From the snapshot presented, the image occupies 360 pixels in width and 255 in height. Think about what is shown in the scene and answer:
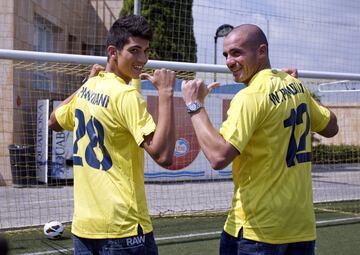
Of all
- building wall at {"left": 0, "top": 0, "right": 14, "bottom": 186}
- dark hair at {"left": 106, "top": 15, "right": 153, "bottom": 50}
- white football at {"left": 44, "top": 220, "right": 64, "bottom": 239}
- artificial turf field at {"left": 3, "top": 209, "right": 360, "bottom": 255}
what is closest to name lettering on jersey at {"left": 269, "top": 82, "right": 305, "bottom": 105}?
dark hair at {"left": 106, "top": 15, "right": 153, "bottom": 50}

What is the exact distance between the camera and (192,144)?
14.4 metres

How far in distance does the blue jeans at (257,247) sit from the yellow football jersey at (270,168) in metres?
0.03

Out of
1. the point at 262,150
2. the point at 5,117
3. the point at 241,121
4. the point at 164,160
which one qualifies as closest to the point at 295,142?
the point at 262,150

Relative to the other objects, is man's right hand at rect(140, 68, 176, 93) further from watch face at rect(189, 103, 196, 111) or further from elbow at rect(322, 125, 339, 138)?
elbow at rect(322, 125, 339, 138)

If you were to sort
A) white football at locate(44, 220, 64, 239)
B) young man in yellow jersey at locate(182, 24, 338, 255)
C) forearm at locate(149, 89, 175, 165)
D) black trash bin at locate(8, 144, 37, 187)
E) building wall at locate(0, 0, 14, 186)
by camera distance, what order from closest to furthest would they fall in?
forearm at locate(149, 89, 175, 165)
young man in yellow jersey at locate(182, 24, 338, 255)
white football at locate(44, 220, 64, 239)
black trash bin at locate(8, 144, 37, 187)
building wall at locate(0, 0, 14, 186)

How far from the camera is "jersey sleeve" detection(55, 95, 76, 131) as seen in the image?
10.6ft

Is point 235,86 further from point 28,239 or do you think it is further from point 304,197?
point 304,197

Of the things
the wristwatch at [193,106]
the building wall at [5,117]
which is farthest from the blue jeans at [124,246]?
the building wall at [5,117]

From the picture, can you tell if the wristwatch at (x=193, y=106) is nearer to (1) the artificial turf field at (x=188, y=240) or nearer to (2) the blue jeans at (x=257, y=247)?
(2) the blue jeans at (x=257, y=247)

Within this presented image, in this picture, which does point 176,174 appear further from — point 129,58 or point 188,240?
point 129,58

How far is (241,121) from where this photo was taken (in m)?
2.61

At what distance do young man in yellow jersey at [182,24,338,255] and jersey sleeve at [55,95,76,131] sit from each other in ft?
2.62

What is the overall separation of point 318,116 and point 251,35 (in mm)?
697

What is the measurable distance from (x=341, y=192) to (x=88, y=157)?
1187 centimetres
